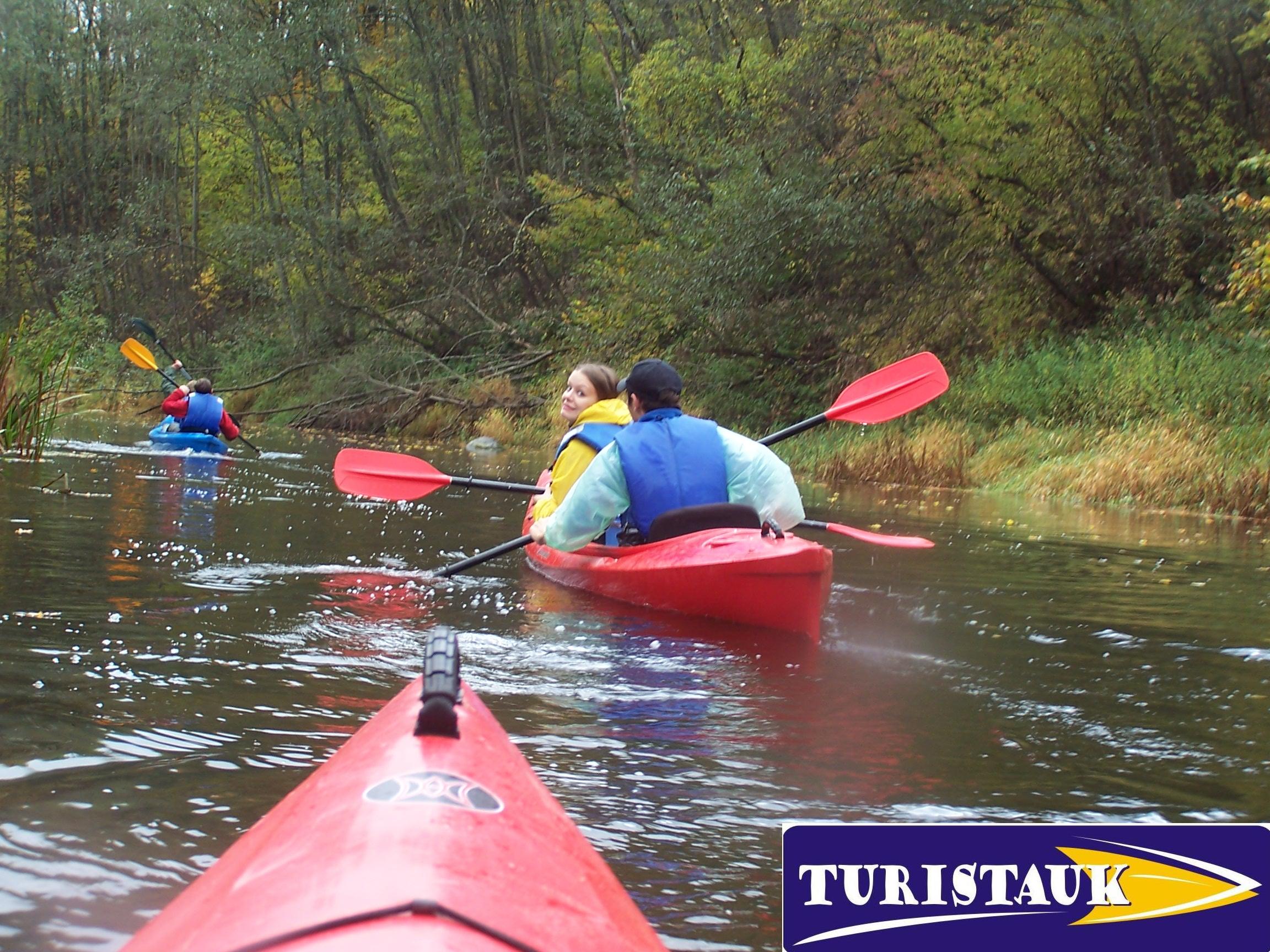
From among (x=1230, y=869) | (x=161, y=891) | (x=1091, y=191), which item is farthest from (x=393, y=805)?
(x=1091, y=191)

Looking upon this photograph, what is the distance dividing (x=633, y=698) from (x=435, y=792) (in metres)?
2.58

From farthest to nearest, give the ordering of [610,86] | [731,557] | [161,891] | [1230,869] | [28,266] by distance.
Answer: [28,266], [610,86], [731,557], [161,891], [1230,869]

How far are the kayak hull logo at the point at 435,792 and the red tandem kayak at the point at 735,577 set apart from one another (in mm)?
3442

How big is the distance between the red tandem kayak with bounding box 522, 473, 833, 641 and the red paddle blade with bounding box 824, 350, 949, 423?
2161mm

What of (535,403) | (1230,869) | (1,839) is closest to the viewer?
Result: (1230,869)

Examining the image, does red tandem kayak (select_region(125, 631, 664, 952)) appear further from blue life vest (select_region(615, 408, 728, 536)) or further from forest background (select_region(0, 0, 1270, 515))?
forest background (select_region(0, 0, 1270, 515))

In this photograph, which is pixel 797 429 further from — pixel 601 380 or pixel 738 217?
pixel 738 217

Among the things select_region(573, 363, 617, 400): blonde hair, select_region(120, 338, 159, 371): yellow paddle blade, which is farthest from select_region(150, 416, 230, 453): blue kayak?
select_region(573, 363, 617, 400): blonde hair

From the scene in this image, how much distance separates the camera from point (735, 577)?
5.45 metres

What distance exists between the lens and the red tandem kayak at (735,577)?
5.33m

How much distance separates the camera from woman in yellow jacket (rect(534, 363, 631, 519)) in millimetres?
6891

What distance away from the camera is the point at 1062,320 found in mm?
18234

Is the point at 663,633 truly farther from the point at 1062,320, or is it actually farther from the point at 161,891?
the point at 1062,320

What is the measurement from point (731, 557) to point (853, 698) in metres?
1.06
